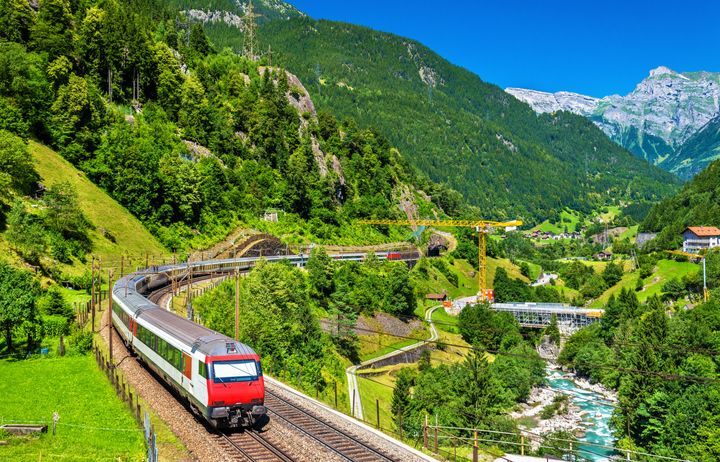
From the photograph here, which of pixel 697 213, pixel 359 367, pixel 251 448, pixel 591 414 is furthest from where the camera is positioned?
pixel 697 213

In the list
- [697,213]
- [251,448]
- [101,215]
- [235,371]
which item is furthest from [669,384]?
[697,213]

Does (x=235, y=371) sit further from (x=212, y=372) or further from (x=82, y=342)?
(x=82, y=342)

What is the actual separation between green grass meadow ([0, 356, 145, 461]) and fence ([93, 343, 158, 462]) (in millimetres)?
333

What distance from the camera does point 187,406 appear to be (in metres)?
28.9

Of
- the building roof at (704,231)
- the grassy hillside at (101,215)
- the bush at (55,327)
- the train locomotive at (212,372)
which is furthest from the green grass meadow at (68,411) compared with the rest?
the building roof at (704,231)

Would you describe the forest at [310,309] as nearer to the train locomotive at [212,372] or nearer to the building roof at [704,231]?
the train locomotive at [212,372]

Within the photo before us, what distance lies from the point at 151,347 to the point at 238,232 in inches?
2663

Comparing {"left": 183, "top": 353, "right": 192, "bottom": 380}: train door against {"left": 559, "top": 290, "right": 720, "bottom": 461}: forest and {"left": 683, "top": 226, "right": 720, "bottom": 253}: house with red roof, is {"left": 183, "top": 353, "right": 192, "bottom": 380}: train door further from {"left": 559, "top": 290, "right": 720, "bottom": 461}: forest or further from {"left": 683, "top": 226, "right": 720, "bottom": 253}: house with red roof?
{"left": 683, "top": 226, "right": 720, "bottom": 253}: house with red roof

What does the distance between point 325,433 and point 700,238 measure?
161130 mm

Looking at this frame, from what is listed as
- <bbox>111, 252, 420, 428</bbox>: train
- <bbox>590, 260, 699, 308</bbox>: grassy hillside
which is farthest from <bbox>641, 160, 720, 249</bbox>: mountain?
<bbox>111, 252, 420, 428</bbox>: train

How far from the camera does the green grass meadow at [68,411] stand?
76.4 feet

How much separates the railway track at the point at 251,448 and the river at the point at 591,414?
4164 centimetres

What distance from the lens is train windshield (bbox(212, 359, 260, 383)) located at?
80.8 ft

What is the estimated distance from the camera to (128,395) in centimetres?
3081
